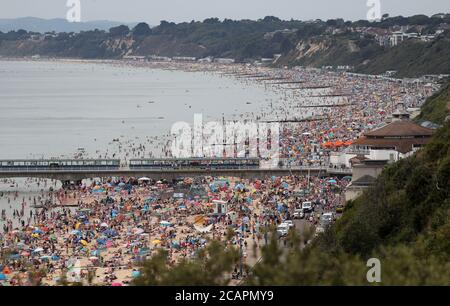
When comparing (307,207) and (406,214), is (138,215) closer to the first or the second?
(307,207)

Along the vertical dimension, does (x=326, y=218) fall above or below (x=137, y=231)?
above

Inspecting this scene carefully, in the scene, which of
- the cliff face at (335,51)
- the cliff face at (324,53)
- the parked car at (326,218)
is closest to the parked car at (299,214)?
the parked car at (326,218)

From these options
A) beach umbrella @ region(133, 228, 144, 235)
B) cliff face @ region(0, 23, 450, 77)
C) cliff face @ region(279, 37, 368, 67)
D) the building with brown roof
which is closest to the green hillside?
the building with brown roof

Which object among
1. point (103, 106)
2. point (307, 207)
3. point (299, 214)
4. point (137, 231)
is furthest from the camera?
point (103, 106)

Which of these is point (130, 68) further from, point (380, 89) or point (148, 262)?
point (148, 262)

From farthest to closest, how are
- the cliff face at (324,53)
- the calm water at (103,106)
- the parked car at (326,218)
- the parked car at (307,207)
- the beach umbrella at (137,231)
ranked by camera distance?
1. the cliff face at (324,53)
2. the calm water at (103,106)
3. the parked car at (307,207)
4. the beach umbrella at (137,231)
5. the parked car at (326,218)

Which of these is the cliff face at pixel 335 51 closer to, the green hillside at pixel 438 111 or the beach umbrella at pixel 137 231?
the green hillside at pixel 438 111

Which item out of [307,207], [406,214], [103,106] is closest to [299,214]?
[307,207]

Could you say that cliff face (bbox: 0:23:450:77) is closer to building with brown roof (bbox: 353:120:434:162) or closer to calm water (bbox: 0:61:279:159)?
calm water (bbox: 0:61:279:159)

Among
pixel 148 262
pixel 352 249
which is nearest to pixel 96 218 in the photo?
pixel 352 249
